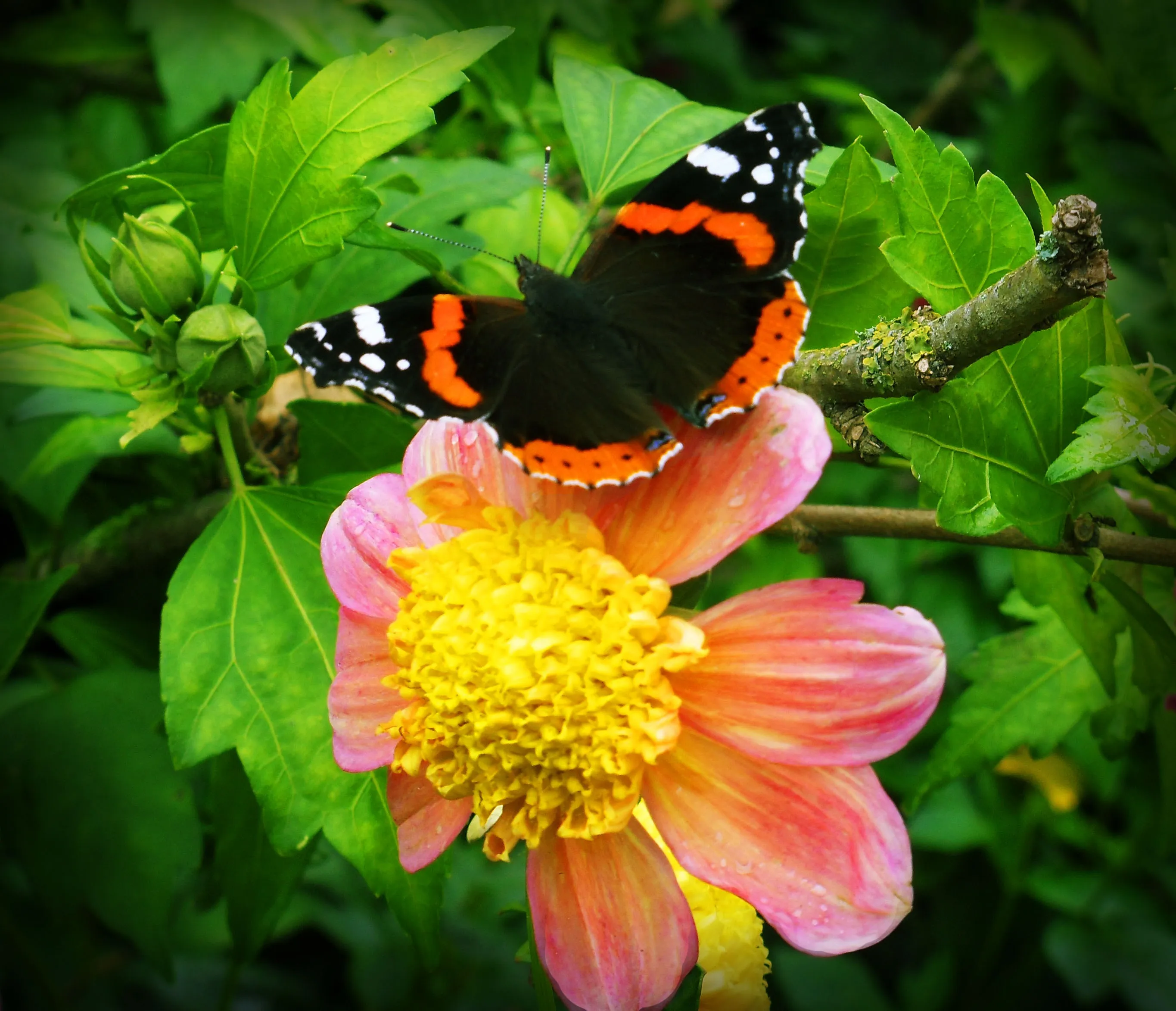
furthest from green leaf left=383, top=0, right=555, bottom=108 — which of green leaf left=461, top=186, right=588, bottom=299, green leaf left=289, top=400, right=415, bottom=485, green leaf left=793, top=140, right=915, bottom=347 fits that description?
green leaf left=793, top=140, right=915, bottom=347

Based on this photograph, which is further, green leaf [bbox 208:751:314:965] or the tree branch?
green leaf [bbox 208:751:314:965]

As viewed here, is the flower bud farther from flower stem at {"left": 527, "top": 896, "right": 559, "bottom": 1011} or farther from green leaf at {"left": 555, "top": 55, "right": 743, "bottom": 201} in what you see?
flower stem at {"left": 527, "top": 896, "right": 559, "bottom": 1011}

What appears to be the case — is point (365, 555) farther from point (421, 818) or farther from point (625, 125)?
point (625, 125)

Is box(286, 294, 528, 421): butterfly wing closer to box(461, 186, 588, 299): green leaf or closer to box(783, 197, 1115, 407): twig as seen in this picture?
box(783, 197, 1115, 407): twig

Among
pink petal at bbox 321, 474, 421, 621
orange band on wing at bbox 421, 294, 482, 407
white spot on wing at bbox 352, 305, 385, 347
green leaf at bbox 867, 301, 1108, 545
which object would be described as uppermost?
white spot on wing at bbox 352, 305, 385, 347

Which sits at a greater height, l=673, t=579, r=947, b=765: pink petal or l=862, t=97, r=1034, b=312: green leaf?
l=862, t=97, r=1034, b=312: green leaf

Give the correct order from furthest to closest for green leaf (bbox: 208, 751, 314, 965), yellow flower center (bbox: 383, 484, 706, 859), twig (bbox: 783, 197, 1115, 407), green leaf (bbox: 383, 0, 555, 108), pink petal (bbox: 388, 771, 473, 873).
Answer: green leaf (bbox: 383, 0, 555, 108)
green leaf (bbox: 208, 751, 314, 965)
pink petal (bbox: 388, 771, 473, 873)
yellow flower center (bbox: 383, 484, 706, 859)
twig (bbox: 783, 197, 1115, 407)

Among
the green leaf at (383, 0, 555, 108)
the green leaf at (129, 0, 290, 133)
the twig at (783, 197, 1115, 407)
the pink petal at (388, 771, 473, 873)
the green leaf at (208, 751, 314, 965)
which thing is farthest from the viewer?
the green leaf at (129, 0, 290, 133)
